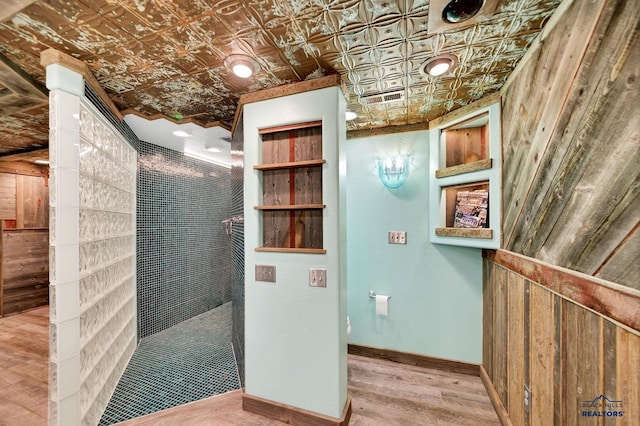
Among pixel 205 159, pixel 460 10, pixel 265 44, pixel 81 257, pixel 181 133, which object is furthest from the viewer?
pixel 205 159

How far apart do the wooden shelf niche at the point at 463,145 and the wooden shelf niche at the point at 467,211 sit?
0.18 m

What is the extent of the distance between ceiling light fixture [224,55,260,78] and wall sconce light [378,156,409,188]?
1.43 metres

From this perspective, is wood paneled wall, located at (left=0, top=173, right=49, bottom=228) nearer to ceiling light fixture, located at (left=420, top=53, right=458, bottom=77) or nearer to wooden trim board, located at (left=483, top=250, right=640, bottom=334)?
A: ceiling light fixture, located at (left=420, top=53, right=458, bottom=77)

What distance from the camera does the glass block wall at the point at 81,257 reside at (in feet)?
4.50

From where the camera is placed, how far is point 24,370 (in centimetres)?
224

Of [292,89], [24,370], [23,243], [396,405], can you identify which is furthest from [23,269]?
[396,405]

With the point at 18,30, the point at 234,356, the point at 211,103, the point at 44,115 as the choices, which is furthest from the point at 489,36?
the point at 44,115

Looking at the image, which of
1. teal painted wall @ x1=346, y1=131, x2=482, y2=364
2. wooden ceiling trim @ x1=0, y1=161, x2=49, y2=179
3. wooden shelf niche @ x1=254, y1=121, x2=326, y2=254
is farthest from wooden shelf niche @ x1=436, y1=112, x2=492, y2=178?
wooden ceiling trim @ x1=0, y1=161, x2=49, y2=179

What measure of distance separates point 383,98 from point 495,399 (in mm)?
2398

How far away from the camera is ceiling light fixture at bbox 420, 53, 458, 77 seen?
1.40 meters

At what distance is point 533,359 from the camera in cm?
131

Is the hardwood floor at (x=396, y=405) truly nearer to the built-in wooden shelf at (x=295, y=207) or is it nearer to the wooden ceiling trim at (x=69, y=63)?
the built-in wooden shelf at (x=295, y=207)

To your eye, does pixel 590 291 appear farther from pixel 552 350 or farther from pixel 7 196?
pixel 7 196

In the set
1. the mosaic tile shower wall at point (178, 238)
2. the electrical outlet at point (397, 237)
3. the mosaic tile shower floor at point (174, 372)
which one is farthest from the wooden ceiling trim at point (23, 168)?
the electrical outlet at point (397, 237)
